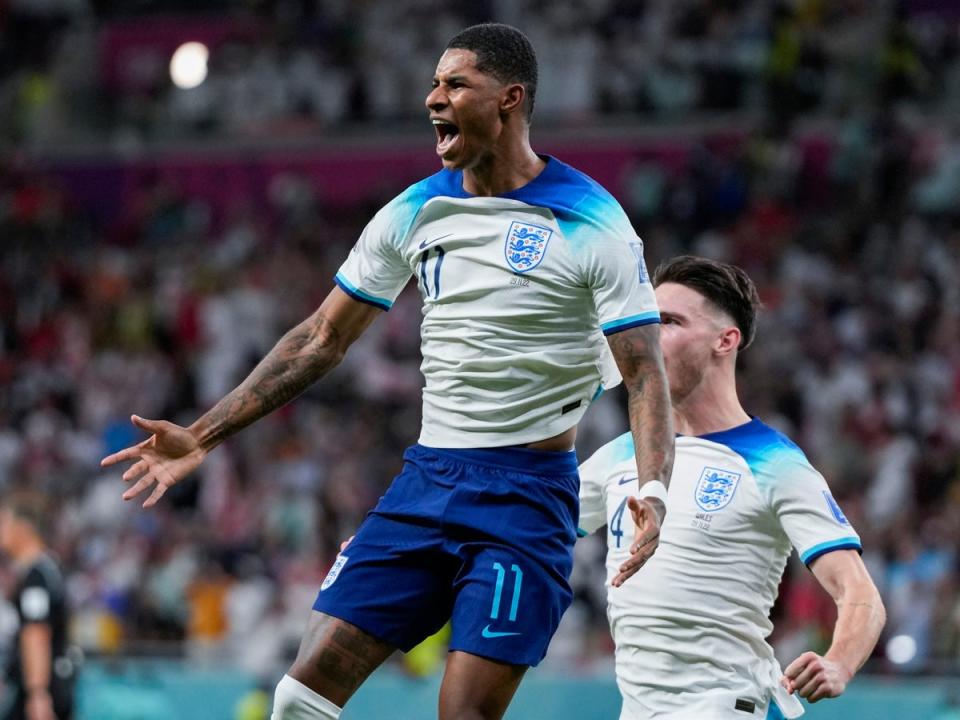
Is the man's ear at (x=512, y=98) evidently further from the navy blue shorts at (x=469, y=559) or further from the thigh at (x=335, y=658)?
the thigh at (x=335, y=658)

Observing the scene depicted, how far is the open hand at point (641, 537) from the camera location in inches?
171

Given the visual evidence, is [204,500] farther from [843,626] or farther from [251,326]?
[843,626]

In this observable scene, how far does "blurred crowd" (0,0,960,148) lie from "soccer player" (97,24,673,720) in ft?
39.4

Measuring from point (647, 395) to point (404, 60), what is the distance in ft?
48.6

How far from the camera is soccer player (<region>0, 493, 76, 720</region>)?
9.92 m

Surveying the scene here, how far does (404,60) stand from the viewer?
19031 mm

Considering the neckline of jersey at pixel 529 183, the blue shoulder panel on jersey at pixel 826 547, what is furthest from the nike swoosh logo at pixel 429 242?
the blue shoulder panel on jersey at pixel 826 547

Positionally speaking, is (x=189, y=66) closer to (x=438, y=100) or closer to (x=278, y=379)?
(x=278, y=379)

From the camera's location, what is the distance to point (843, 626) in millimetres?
4812

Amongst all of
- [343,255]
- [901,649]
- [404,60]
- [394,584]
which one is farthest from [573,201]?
[404,60]

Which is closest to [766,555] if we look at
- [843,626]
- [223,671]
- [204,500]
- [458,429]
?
[843,626]

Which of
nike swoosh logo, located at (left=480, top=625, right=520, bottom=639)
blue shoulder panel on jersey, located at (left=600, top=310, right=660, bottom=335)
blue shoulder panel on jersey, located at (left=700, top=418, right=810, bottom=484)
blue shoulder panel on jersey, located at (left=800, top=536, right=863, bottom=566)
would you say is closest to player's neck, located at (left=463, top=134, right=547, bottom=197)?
blue shoulder panel on jersey, located at (left=600, top=310, right=660, bottom=335)

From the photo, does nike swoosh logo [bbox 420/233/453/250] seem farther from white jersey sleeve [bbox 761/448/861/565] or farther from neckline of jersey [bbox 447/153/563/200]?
white jersey sleeve [bbox 761/448/861/565]

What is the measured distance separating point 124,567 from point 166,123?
7.43 meters
